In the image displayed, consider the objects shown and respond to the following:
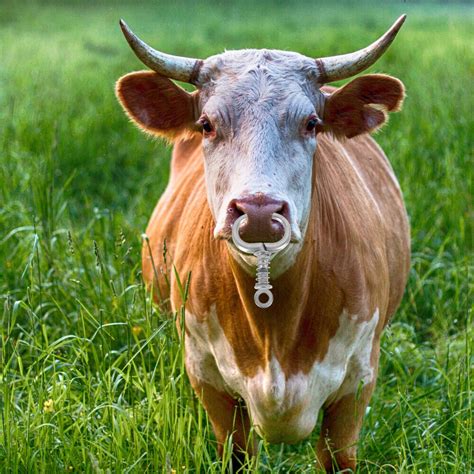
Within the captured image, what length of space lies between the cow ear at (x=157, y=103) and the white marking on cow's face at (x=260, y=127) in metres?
0.17

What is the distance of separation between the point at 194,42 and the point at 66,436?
34.4ft

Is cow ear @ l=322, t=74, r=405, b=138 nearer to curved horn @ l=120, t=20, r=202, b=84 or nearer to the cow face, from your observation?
the cow face

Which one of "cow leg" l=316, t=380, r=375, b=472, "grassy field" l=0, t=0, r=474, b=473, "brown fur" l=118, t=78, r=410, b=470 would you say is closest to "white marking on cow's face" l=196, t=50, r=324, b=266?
"brown fur" l=118, t=78, r=410, b=470

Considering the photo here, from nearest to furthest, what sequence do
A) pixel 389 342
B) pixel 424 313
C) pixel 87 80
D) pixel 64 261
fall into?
pixel 389 342, pixel 64 261, pixel 424 313, pixel 87 80

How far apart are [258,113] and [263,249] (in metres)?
0.49

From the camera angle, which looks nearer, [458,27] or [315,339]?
[315,339]

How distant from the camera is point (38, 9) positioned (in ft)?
55.1

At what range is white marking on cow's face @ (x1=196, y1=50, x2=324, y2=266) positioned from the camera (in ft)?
10.2

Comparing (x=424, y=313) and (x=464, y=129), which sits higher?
(x=464, y=129)

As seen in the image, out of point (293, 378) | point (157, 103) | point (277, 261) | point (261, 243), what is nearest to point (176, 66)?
point (157, 103)

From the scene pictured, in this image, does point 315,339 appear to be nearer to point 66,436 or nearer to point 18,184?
point 66,436

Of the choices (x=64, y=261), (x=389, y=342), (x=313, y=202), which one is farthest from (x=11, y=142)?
(x=313, y=202)

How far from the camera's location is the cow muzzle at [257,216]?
9.52 ft

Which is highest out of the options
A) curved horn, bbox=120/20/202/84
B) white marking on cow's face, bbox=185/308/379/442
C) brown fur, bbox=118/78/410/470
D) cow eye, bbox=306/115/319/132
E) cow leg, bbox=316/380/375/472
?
curved horn, bbox=120/20/202/84
